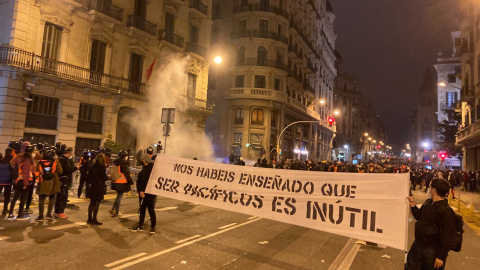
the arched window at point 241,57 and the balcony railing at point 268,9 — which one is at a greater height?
the balcony railing at point 268,9

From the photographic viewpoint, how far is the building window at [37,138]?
18.0 metres

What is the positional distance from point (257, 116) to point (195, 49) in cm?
1364

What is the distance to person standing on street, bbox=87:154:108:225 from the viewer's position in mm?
7727

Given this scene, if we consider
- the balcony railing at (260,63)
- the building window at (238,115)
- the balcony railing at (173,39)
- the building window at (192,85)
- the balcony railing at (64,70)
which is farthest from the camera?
the building window at (238,115)

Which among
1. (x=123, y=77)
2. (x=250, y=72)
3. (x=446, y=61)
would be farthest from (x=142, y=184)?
(x=446, y=61)

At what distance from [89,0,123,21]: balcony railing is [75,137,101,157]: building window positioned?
884 cm

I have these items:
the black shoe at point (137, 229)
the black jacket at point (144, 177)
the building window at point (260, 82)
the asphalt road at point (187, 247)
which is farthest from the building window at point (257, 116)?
the black shoe at point (137, 229)

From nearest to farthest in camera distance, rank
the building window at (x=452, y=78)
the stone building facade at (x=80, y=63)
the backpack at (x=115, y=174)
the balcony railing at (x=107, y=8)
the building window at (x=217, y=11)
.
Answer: the backpack at (x=115, y=174)
the stone building facade at (x=80, y=63)
the balcony railing at (x=107, y=8)
the building window at (x=217, y=11)
the building window at (x=452, y=78)

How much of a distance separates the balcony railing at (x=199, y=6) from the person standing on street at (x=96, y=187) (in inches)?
985

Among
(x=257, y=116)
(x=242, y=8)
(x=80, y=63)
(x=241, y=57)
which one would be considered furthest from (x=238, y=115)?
(x=80, y=63)

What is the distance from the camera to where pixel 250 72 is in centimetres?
3997

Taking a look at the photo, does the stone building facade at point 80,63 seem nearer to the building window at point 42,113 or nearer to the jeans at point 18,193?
the building window at point 42,113

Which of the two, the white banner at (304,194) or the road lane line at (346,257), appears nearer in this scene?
the white banner at (304,194)

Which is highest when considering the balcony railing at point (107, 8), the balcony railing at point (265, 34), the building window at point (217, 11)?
the building window at point (217, 11)
